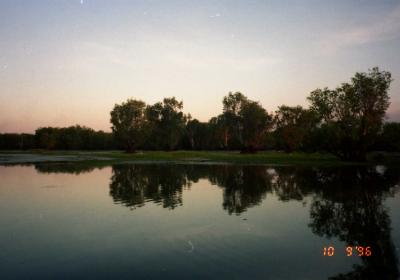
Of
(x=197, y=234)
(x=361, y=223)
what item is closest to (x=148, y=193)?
(x=197, y=234)

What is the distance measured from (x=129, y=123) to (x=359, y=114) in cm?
7756

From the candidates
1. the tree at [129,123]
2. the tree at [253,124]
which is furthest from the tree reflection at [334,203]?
the tree at [129,123]

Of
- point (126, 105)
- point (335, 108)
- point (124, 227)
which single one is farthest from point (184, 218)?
point (126, 105)

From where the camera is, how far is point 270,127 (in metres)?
116

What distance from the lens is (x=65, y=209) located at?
67.4 ft

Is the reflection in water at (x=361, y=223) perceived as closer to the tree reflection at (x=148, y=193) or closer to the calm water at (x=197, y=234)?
the calm water at (x=197, y=234)

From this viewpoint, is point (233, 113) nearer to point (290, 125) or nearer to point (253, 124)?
point (253, 124)

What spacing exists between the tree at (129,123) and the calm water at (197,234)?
301ft

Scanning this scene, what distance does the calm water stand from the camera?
10.8 m

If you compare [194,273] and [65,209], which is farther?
[65,209]

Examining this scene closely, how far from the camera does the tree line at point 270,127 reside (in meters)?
66.6

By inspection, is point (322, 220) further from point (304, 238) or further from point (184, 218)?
point (184, 218)

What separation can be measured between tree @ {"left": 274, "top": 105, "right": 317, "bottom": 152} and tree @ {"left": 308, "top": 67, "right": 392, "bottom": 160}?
4212cm

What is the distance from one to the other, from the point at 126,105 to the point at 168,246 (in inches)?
4438
